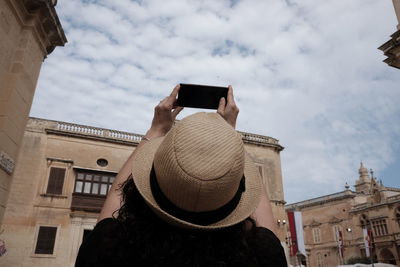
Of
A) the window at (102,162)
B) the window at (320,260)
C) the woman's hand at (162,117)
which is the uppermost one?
the window at (102,162)

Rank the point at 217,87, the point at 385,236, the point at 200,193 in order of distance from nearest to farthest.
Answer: the point at 200,193 < the point at 217,87 < the point at 385,236

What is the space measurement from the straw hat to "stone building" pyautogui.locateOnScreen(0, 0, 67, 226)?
18.5 feet

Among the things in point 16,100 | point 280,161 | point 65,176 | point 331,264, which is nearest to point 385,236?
point 331,264

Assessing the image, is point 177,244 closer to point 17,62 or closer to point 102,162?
point 17,62

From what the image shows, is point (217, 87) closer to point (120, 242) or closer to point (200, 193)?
point (200, 193)

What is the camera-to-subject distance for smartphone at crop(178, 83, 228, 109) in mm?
1894

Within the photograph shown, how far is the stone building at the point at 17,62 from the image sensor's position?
6.00m

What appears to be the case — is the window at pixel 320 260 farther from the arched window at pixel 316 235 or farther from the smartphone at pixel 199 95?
the smartphone at pixel 199 95

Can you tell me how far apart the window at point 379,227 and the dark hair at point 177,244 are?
1624 inches

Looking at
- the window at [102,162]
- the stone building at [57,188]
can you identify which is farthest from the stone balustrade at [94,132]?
the window at [102,162]

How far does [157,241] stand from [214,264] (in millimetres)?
240

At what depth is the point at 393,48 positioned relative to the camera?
361 inches

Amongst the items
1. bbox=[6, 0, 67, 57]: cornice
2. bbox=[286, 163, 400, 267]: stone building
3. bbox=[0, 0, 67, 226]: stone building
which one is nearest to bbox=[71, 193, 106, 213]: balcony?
bbox=[6, 0, 67, 57]: cornice

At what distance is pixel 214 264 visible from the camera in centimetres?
123
